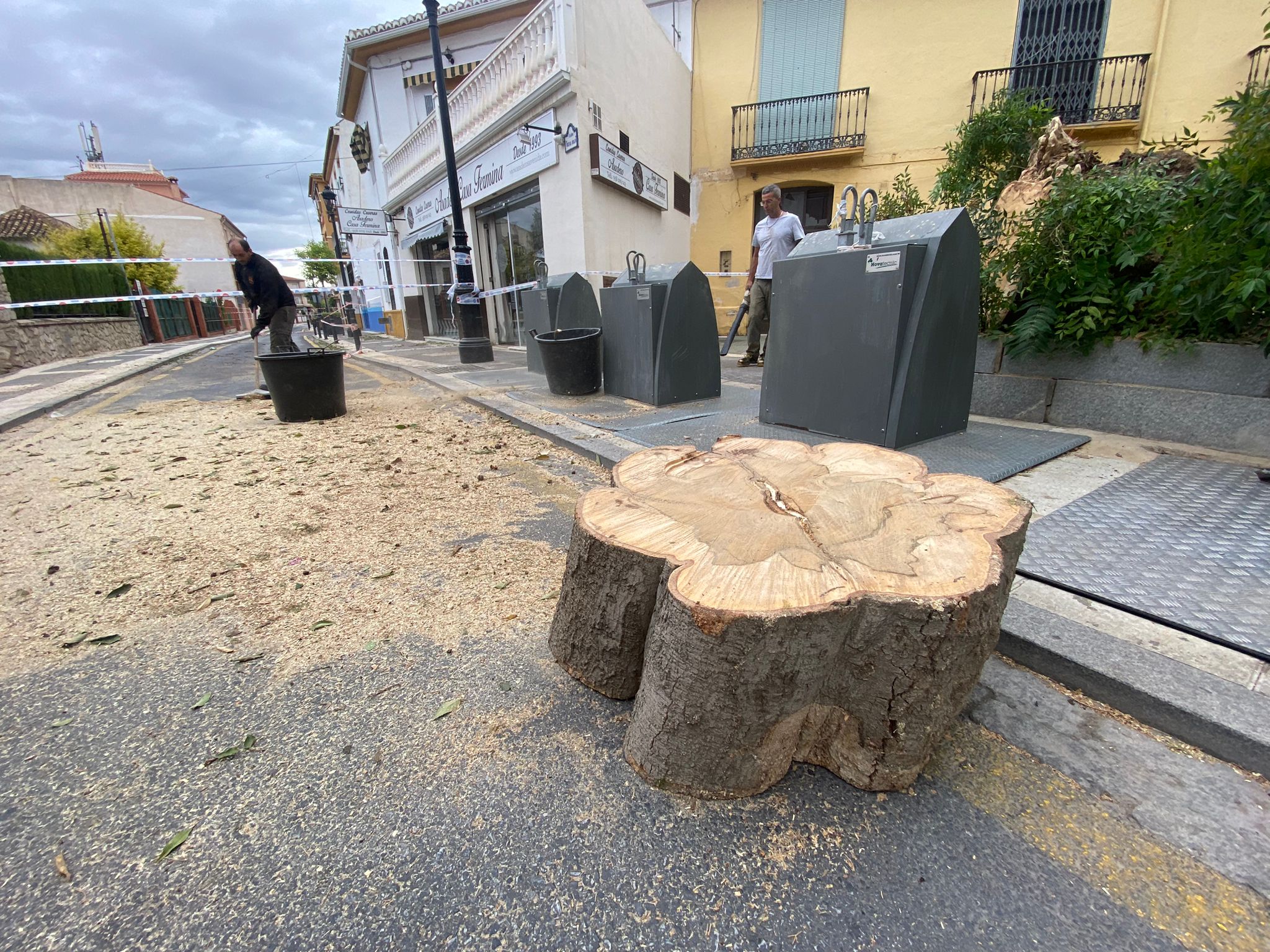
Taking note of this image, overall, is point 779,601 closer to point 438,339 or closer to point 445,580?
point 445,580

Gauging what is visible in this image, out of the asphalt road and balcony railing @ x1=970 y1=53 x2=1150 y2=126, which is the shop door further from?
the asphalt road

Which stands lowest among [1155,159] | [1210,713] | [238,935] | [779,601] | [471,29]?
[238,935]

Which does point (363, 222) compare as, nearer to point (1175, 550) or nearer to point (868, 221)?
point (868, 221)

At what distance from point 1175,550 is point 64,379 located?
43.9ft

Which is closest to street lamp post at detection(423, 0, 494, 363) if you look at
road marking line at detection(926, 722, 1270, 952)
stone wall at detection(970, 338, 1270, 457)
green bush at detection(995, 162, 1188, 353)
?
stone wall at detection(970, 338, 1270, 457)

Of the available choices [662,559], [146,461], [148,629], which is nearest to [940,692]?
[662,559]

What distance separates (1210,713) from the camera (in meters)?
1.34

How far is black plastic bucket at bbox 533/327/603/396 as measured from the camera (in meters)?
5.64

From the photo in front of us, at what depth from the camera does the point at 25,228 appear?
19391mm

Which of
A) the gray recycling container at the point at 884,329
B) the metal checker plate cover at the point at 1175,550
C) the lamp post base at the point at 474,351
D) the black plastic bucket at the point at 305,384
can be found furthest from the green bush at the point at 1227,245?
the lamp post base at the point at 474,351

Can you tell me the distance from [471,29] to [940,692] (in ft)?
58.2

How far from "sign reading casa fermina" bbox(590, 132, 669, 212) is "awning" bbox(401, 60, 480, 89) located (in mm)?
5932

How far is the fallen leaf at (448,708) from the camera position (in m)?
1.60

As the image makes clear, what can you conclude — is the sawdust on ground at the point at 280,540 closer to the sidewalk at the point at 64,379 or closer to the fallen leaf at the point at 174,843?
the fallen leaf at the point at 174,843
